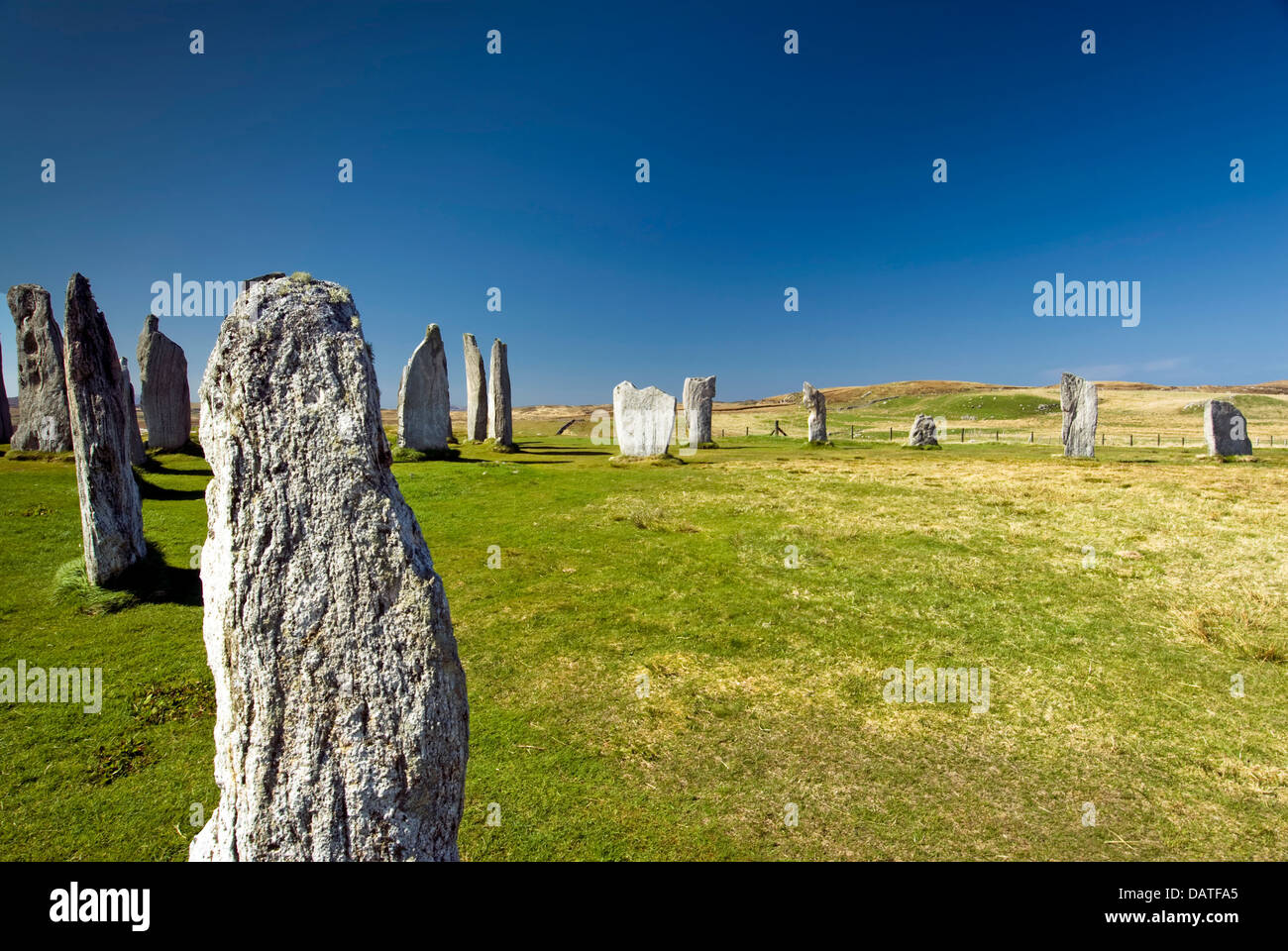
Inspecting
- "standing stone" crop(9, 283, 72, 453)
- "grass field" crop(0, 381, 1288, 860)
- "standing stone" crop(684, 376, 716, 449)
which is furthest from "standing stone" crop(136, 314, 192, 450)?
"standing stone" crop(684, 376, 716, 449)

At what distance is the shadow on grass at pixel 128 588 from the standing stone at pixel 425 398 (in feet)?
47.7

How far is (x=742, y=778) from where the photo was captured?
555 centimetres

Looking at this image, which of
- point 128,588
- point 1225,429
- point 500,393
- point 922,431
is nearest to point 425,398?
point 500,393

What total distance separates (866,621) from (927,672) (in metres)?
1.53

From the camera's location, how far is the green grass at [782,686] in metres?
4.89

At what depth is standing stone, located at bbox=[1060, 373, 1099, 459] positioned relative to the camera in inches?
977

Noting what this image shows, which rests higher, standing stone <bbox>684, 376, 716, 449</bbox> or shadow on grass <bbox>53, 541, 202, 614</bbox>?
standing stone <bbox>684, 376, 716, 449</bbox>

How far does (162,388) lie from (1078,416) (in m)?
33.1

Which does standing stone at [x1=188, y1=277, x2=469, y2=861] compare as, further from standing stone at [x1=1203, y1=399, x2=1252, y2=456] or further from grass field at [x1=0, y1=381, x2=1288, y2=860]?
standing stone at [x1=1203, y1=399, x2=1252, y2=456]

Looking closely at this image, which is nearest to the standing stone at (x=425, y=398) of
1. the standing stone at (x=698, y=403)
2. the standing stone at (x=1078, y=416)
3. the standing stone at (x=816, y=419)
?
the standing stone at (x=698, y=403)

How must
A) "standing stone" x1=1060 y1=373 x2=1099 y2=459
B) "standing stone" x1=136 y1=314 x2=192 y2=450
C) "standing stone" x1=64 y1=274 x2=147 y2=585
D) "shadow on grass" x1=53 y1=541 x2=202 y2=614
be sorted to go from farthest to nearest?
"standing stone" x1=1060 y1=373 x2=1099 y2=459 → "standing stone" x1=136 y1=314 x2=192 y2=450 → "standing stone" x1=64 y1=274 x2=147 y2=585 → "shadow on grass" x1=53 y1=541 x2=202 y2=614

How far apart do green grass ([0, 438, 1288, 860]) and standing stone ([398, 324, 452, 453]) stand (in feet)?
31.7

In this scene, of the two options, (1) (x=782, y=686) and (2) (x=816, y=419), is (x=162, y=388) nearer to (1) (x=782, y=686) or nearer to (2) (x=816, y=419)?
(1) (x=782, y=686)

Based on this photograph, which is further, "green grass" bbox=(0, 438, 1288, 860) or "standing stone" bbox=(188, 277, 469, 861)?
"green grass" bbox=(0, 438, 1288, 860)
